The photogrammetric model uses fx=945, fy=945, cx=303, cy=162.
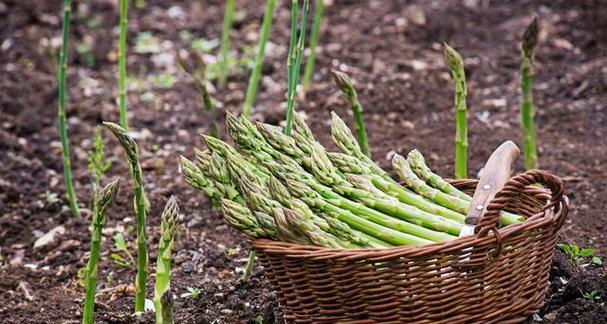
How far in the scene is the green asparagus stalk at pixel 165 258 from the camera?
3.15 m

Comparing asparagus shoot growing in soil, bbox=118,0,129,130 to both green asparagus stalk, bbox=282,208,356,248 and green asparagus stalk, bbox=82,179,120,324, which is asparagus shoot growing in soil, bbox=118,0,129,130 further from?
green asparagus stalk, bbox=282,208,356,248

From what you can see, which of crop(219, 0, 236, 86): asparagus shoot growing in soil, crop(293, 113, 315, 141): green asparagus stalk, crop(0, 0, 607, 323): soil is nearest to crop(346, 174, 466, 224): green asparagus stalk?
crop(293, 113, 315, 141): green asparagus stalk

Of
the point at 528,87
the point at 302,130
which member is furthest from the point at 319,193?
the point at 528,87

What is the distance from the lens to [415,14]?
7.27 m

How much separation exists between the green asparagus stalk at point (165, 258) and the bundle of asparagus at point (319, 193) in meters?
0.18

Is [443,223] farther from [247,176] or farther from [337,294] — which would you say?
[247,176]

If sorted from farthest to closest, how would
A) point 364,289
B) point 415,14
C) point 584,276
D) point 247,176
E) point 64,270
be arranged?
1. point 415,14
2. point 64,270
3. point 584,276
4. point 247,176
5. point 364,289

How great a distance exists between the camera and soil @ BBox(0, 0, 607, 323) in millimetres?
4082

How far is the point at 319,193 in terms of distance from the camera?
323cm

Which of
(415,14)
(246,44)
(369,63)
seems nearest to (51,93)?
(246,44)

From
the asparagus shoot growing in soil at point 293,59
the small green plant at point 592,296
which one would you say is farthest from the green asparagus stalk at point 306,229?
the small green plant at point 592,296

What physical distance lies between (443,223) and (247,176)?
683mm

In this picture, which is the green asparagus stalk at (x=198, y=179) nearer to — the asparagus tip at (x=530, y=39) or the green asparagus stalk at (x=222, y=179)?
the green asparagus stalk at (x=222, y=179)

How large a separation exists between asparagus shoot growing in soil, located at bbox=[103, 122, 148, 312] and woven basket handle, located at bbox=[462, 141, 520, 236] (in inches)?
47.6
